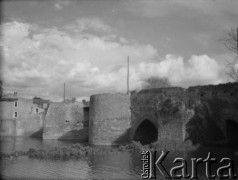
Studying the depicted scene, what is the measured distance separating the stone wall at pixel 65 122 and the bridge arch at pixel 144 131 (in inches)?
399

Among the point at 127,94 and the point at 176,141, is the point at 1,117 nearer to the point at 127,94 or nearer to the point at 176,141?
the point at 127,94

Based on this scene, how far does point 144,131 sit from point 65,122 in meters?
12.8

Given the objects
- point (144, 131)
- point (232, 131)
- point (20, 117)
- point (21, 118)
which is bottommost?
point (144, 131)

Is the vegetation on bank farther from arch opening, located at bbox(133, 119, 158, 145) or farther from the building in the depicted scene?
the building

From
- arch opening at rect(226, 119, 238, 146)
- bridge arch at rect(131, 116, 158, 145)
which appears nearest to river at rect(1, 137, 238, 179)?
arch opening at rect(226, 119, 238, 146)

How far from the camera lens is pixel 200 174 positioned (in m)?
14.2

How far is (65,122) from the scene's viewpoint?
40.7 meters

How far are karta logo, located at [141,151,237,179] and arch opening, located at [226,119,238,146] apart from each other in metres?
7.38

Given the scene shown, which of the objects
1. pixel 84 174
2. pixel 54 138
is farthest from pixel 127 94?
pixel 84 174

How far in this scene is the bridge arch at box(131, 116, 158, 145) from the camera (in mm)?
29714

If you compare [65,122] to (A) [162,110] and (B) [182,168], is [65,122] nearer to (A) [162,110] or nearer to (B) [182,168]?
(A) [162,110]

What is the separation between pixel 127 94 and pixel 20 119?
22019mm

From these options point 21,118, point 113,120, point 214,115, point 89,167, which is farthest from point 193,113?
point 21,118

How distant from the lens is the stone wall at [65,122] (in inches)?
1570
